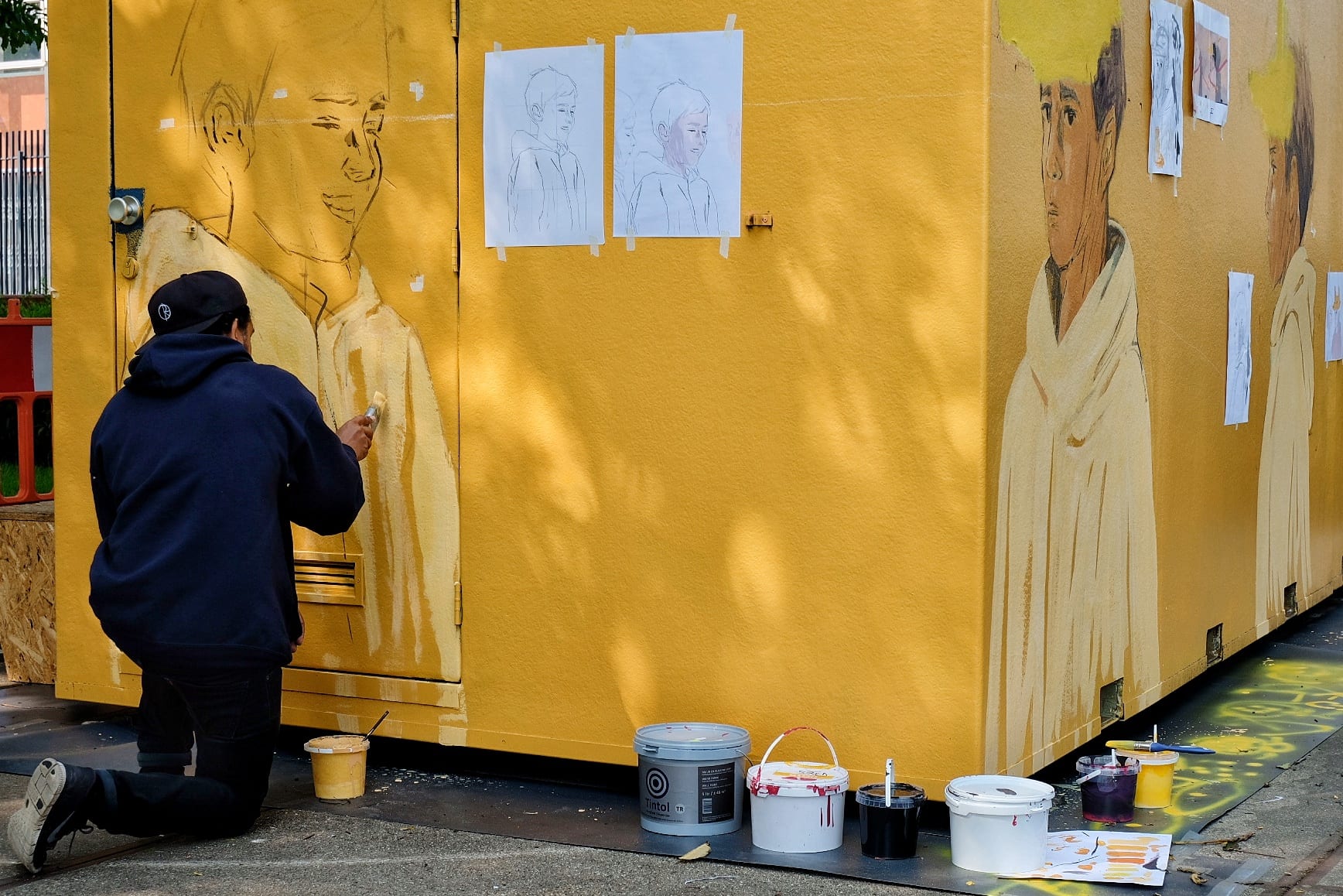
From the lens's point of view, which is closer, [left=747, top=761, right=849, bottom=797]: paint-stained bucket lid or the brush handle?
[left=747, top=761, right=849, bottom=797]: paint-stained bucket lid

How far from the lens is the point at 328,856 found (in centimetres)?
475

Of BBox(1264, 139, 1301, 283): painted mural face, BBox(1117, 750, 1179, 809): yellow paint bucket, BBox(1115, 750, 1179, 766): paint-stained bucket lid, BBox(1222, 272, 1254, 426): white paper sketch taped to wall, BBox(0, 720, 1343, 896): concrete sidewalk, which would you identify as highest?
BBox(1264, 139, 1301, 283): painted mural face

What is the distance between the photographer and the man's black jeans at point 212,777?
462 cm

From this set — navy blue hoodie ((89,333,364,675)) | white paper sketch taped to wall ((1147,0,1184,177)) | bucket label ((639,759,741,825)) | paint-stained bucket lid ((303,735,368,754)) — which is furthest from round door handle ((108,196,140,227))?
white paper sketch taped to wall ((1147,0,1184,177))

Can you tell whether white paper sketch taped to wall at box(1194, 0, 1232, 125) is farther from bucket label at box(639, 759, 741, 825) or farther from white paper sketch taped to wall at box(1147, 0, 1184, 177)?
bucket label at box(639, 759, 741, 825)

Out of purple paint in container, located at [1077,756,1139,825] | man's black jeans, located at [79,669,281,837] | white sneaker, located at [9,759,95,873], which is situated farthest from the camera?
purple paint in container, located at [1077,756,1139,825]

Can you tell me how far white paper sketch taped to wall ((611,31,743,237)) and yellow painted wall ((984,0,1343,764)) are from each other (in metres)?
0.85

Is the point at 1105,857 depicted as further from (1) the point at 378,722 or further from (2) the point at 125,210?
(2) the point at 125,210

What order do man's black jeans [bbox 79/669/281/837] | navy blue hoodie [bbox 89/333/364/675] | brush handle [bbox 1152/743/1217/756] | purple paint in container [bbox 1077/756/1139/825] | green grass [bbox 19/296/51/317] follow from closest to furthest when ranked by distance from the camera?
man's black jeans [bbox 79/669/281/837]
navy blue hoodie [bbox 89/333/364/675]
purple paint in container [bbox 1077/756/1139/825]
brush handle [bbox 1152/743/1217/756]
green grass [bbox 19/296/51/317]

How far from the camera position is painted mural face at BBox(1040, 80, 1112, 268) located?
521cm

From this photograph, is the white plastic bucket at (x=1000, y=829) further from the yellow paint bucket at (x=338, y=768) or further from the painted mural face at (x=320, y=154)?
the painted mural face at (x=320, y=154)

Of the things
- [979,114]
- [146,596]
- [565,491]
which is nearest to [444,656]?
[565,491]

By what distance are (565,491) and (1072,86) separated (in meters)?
2.16

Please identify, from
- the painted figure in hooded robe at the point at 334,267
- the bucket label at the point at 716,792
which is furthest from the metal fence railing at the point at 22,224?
the bucket label at the point at 716,792
